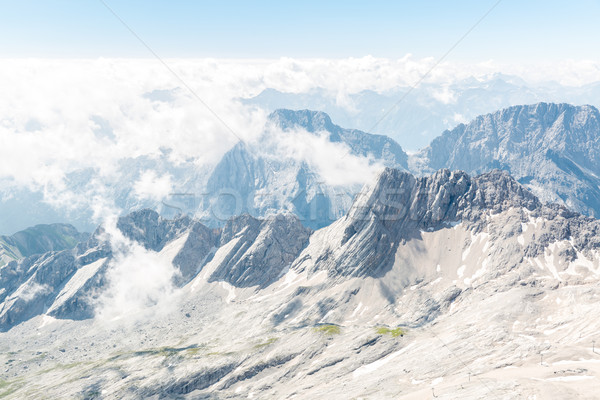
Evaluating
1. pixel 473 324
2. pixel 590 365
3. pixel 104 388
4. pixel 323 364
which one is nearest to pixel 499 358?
pixel 590 365

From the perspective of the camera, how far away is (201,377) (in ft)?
550

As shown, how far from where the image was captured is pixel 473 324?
15900cm

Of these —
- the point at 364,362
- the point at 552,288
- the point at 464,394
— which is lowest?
the point at 552,288

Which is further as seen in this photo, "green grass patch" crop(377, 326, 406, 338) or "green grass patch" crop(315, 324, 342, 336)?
"green grass patch" crop(315, 324, 342, 336)

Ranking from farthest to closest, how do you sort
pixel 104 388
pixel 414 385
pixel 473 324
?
pixel 104 388 < pixel 473 324 < pixel 414 385

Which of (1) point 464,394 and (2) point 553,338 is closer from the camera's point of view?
(1) point 464,394

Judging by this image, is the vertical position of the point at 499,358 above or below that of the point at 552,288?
above

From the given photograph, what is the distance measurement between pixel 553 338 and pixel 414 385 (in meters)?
56.6

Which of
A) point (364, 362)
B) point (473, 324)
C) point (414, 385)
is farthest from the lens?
point (473, 324)

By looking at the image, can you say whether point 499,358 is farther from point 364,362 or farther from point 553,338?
point 364,362

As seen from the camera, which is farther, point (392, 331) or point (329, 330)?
point (329, 330)

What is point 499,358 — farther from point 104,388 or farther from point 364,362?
point 104,388

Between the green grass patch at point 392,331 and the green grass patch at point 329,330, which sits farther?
the green grass patch at point 329,330

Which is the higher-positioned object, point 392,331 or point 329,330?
point 329,330
